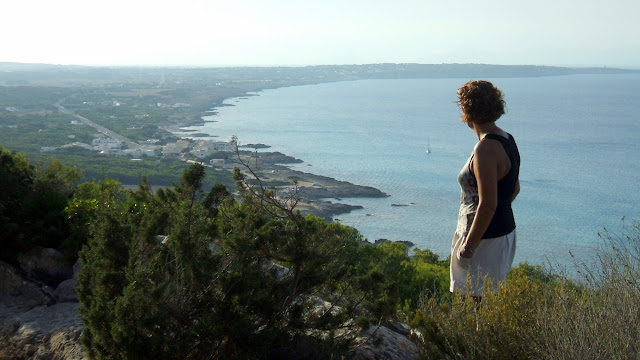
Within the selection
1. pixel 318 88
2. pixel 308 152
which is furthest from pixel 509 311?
pixel 318 88

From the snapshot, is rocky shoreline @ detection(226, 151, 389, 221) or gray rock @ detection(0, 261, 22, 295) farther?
rocky shoreline @ detection(226, 151, 389, 221)

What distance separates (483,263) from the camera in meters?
3.42

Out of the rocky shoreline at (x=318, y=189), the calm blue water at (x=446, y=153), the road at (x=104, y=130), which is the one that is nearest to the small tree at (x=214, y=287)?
the calm blue water at (x=446, y=153)

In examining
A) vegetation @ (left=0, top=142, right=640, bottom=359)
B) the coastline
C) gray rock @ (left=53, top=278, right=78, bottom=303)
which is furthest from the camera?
the coastline

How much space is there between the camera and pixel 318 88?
127 metres

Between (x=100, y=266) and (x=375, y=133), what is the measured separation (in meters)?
61.7

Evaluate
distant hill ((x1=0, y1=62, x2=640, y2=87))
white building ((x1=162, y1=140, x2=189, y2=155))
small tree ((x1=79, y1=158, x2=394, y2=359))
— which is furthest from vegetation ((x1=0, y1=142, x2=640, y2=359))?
distant hill ((x1=0, y1=62, x2=640, y2=87))

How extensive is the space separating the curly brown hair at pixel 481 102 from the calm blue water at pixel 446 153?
17.4 m

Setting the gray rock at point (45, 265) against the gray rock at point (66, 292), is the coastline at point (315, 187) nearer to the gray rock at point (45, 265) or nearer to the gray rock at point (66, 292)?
the gray rock at point (45, 265)

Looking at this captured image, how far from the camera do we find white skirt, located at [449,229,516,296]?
3.39 m

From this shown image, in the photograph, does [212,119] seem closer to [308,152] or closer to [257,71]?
[308,152]

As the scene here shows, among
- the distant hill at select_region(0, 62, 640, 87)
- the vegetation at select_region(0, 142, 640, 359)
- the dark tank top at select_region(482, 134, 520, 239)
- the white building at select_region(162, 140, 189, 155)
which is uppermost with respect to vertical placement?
the dark tank top at select_region(482, 134, 520, 239)

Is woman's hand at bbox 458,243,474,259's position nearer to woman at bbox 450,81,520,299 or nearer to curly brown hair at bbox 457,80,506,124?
woman at bbox 450,81,520,299

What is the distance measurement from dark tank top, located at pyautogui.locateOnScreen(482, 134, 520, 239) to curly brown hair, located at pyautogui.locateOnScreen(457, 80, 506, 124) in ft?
0.47
